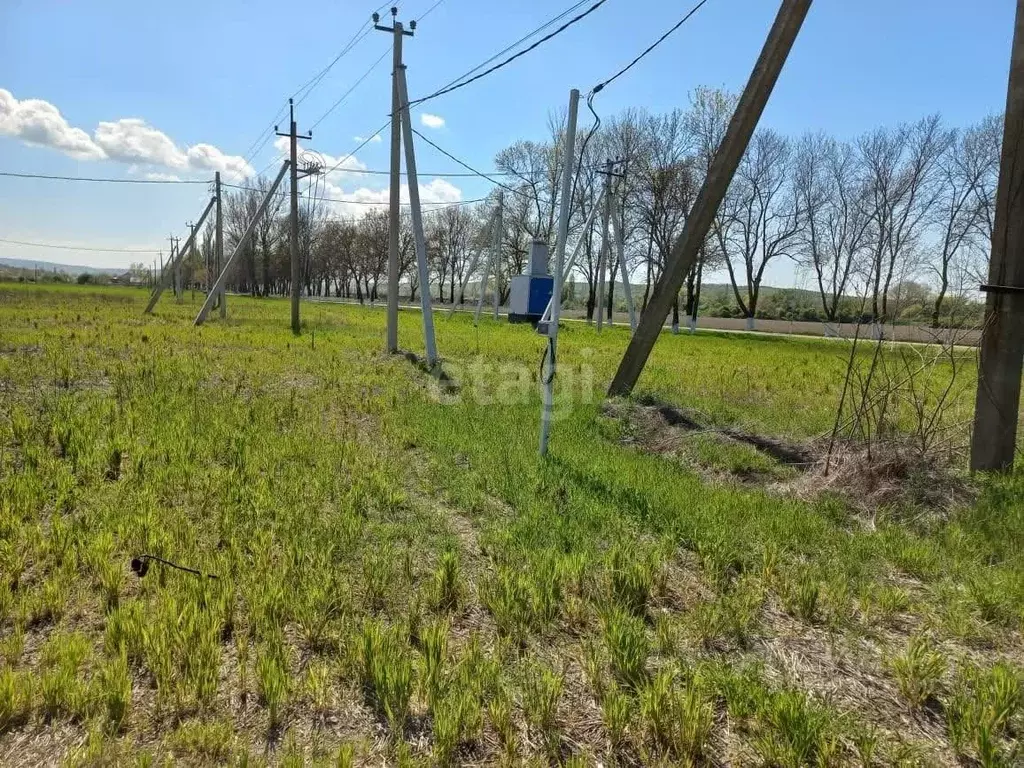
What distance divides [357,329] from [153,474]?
60.3 feet

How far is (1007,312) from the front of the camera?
19.3 ft

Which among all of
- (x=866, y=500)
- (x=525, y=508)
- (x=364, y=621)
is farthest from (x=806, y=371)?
(x=364, y=621)

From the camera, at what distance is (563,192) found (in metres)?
5.88

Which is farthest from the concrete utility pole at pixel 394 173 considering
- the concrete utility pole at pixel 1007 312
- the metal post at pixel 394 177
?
the concrete utility pole at pixel 1007 312

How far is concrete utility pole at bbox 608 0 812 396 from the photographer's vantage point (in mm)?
7332

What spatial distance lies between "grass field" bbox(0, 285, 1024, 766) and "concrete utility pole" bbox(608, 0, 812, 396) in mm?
2035

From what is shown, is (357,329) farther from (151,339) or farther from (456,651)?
(456,651)

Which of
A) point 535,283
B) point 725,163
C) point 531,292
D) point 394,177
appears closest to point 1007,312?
point 725,163

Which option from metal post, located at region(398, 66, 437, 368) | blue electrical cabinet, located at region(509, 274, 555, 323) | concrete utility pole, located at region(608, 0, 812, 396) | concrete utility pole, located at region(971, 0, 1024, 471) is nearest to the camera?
concrete utility pole, located at region(971, 0, 1024, 471)

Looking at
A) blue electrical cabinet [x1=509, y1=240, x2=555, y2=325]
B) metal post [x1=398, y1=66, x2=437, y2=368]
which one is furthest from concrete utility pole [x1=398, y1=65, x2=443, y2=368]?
blue electrical cabinet [x1=509, y1=240, x2=555, y2=325]

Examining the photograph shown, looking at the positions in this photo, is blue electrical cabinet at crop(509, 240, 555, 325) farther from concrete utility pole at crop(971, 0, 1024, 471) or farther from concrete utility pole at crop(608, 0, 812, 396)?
concrete utility pole at crop(971, 0, 1024, 471)

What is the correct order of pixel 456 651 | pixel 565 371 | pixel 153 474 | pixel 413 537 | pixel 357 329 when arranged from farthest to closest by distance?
pixel 357 329, pixel 565 371, pixel 153 474, pixel 413 537, pixel 456 651

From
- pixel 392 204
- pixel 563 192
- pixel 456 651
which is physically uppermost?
pixel 392 204

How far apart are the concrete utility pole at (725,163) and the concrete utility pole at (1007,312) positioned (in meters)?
2.28
